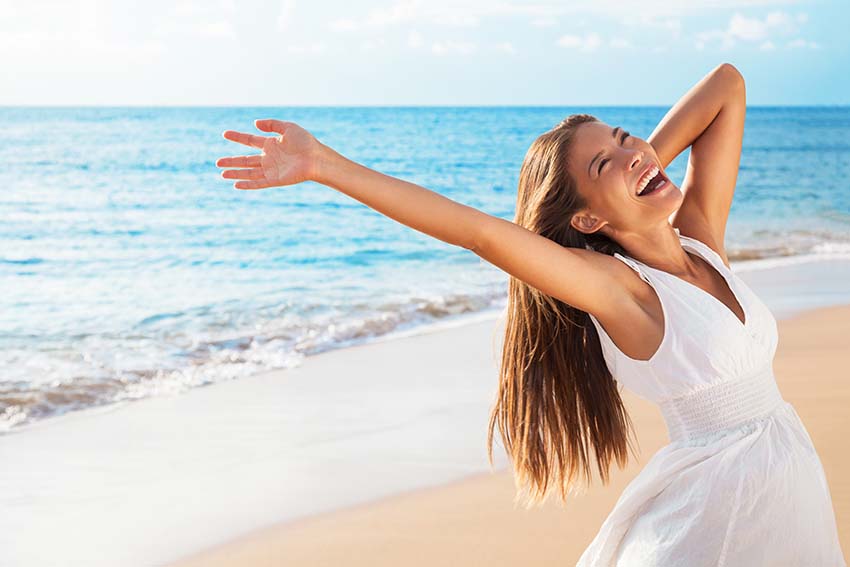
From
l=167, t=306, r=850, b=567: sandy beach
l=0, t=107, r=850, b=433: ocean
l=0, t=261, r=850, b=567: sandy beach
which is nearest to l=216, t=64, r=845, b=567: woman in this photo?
l=0, t=261, r=850, b=567: sandy beach

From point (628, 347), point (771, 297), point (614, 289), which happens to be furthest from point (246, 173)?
point (771, 297)

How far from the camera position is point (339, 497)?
3.93m

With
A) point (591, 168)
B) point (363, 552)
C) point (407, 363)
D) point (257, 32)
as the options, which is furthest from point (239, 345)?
point (257, 32)

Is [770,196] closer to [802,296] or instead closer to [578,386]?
[802,296]

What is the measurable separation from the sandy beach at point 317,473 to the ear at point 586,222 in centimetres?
64

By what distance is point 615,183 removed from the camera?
Answer: 241cm

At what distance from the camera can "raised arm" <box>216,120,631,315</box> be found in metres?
2.05

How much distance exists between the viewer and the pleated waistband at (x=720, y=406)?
2305 mm

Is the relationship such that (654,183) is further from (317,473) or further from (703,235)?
(317,473)

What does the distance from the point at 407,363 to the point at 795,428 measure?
378cm

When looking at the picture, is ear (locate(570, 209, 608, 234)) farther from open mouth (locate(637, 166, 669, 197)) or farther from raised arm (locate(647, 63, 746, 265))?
raised arm (locate(647, 63, 746, 265))

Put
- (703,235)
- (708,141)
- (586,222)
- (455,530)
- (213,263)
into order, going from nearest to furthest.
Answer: (586,222) < (703,235) < (708,141) < (455,530) < (213,263)

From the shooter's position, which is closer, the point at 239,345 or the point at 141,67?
the point at 239,345

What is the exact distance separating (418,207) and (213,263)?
386 inches
